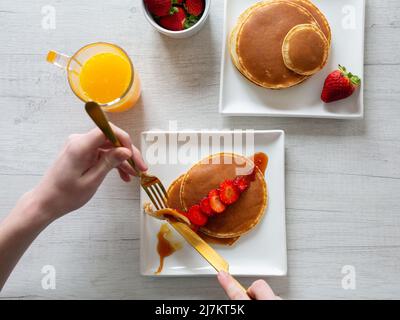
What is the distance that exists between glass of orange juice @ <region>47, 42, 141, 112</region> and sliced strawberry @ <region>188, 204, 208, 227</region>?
346 millimetres

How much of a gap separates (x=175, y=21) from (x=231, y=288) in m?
0.71

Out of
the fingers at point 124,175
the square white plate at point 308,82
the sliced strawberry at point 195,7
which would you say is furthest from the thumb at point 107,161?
the sliced strawberry at point 195,7

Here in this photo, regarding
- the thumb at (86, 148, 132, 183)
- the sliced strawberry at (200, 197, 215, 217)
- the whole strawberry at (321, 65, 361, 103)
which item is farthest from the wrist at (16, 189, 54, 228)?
the whole strawberry at (321, 65, 361, 103)

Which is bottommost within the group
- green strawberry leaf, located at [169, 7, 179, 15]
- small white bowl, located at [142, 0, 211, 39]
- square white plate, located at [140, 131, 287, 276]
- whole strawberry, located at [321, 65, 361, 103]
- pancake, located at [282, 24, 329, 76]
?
square white plate, located at [140, 131, 287, 276]

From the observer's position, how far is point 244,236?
1.19 meters

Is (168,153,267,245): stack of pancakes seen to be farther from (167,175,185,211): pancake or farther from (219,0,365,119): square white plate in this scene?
(219,0,365,119): square white plate

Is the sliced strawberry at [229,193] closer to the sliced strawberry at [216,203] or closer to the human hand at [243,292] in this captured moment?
the sliced strawberry at [216,203]

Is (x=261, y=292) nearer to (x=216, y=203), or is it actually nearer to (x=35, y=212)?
(x=216, y=203)

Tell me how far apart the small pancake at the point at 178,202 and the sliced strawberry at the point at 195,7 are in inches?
17.4

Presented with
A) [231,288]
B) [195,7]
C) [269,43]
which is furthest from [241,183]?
[195,7]

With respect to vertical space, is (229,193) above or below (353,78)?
below

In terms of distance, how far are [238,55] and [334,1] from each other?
0.31 metres

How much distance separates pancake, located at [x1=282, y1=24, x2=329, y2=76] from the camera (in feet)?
3.72

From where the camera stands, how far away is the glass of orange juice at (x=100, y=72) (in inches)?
45.4
